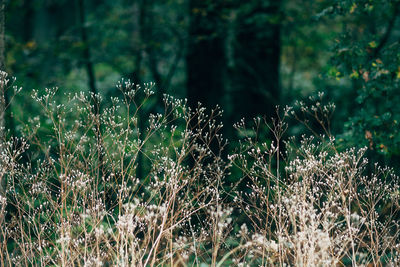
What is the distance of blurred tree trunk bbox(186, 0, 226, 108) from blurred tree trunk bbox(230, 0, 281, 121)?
A: 2.39ft

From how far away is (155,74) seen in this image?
7430mm

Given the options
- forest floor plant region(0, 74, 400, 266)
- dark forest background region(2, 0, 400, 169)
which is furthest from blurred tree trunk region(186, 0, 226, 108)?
forest floor plant region(0, 74, 400, 266)

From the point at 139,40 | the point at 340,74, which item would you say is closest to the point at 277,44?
the point at 139,40

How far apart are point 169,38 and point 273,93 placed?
7.98ft

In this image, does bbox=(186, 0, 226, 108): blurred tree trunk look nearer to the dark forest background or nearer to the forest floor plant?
the dark forest background

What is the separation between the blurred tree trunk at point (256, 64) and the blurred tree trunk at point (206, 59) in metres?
0.73

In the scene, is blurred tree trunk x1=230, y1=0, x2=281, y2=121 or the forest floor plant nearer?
the forest floor plant

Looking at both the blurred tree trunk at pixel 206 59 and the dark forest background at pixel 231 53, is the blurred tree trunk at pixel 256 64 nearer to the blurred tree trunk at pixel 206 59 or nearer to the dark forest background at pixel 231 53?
the dark forest background at pixel 231 53

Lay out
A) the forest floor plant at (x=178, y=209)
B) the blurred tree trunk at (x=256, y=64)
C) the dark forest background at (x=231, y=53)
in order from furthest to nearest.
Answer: the blurred tree trunk at (x=256, y=64) → the dark forest background at (x=231, y=53) → the forest floor plant at (x=178, y=209)

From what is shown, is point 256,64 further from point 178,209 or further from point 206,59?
point 178,209

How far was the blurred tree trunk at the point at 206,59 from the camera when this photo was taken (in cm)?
655

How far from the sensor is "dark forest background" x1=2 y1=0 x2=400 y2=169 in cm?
463

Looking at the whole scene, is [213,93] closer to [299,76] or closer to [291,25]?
[291,25]

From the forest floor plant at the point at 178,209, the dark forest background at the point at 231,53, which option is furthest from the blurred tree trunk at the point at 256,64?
the forest floor plant at the point at 178,209
